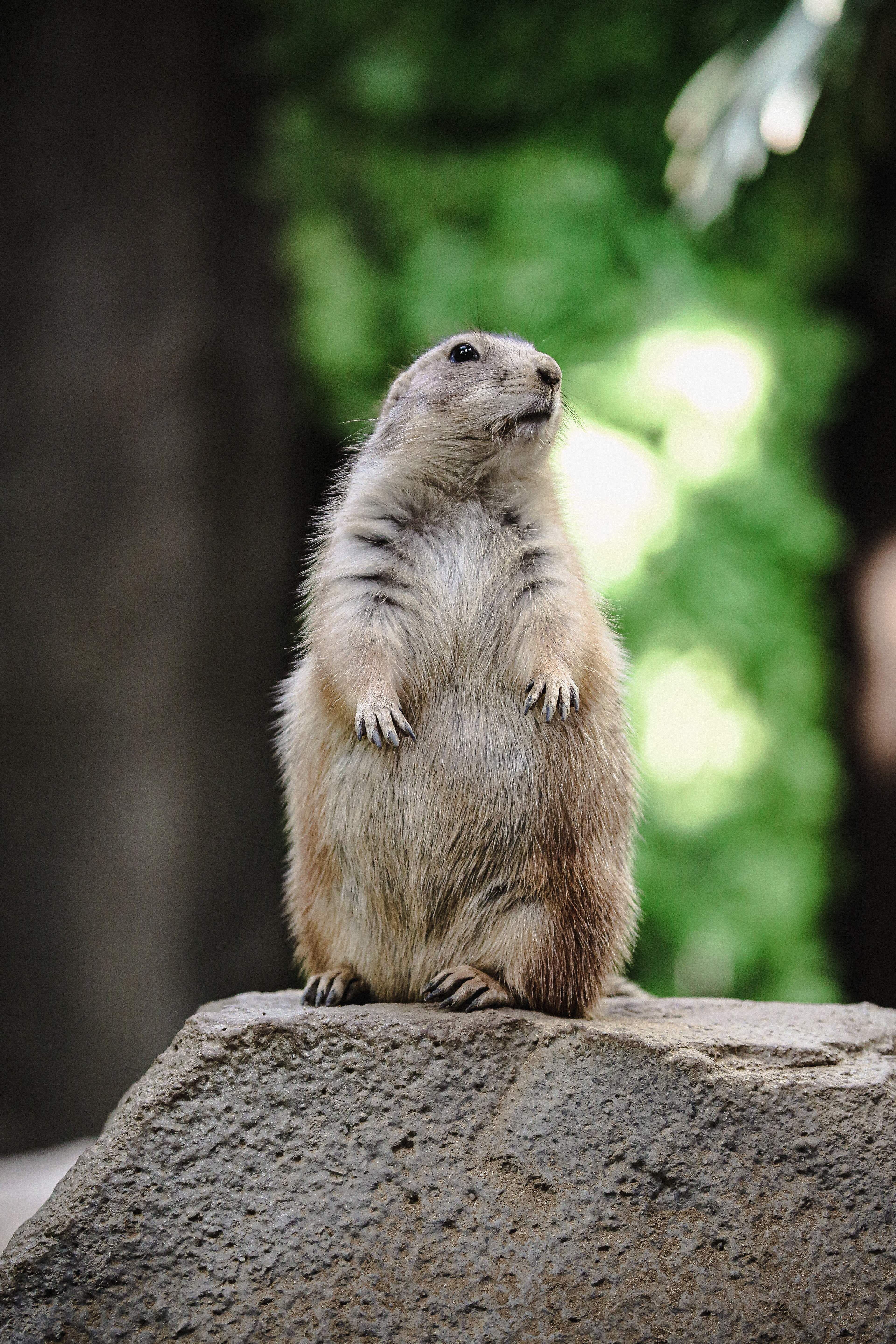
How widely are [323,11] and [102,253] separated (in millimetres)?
2096

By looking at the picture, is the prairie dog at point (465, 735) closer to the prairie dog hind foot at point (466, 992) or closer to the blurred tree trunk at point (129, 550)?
the prairie dog hind foot at point (466, 992)

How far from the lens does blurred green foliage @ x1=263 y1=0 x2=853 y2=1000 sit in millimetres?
7051

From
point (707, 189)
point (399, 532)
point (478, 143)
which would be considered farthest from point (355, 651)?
point (478, 143)

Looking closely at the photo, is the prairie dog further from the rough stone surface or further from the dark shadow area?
the dark shadow area

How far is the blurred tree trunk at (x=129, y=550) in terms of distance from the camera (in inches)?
308

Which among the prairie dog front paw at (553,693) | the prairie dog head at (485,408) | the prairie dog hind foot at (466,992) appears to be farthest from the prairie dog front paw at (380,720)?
the prairie dog head at (485,408)

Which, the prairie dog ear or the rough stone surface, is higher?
the prairie dog ear

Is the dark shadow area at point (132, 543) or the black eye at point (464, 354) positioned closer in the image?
the black eye at point (464, 354)

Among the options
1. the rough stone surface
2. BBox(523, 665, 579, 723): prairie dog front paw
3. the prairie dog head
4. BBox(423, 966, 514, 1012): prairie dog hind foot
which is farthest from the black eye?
the rough stone surface

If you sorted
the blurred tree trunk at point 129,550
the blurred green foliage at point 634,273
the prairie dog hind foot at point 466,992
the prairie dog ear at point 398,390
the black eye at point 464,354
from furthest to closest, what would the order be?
the blurred tree trunk at point 129,550, the blurred green foliage at point 634,273, the prairie dog ear at point 398,390, the black eye at point 464,354, the prairie dog hind foot at point 466,992

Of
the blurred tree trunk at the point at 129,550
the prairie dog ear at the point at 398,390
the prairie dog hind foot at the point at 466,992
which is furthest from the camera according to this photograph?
the blurred tree trunk at the point at 129,550

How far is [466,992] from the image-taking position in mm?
3150

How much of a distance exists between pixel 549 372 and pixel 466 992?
170cm

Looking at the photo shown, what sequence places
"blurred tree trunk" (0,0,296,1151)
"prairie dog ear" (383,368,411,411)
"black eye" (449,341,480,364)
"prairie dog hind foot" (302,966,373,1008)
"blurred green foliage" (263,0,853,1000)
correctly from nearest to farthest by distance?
"prairie dog hind foot" (302,966,373,1008)
"black eye" (449,341,480,364)
"prairie dog ear" (383,368,411,411)
"blurred green foliage" (263,0,853,1000)
"blurred tree trunk" (0,0,296,1151)
